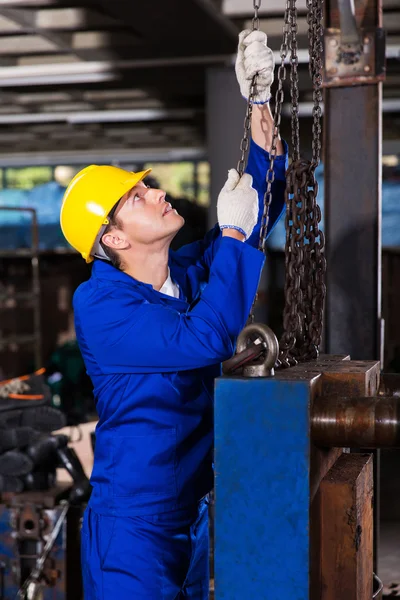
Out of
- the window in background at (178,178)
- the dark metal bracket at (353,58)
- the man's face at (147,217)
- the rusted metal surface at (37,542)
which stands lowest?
the rusted metal surface at (37,542)

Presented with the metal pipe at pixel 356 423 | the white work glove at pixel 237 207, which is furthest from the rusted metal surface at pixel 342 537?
the white work glove at pixel 237 207

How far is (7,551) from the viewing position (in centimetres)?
402

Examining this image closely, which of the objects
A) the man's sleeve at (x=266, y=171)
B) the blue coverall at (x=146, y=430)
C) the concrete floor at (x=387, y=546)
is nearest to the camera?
→ the blue coverall at (x=146, y=430)

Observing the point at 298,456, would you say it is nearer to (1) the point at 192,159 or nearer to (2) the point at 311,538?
(2) the point at 311,538

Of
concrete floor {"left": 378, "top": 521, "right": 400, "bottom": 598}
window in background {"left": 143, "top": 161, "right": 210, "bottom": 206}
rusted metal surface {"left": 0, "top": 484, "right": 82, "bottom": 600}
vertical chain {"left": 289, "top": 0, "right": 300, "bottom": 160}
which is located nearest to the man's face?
vertical chain {"left": 289, "top": 0, "right": 300, "bottom": 160}

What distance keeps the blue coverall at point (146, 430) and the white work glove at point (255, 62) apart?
0.55 meters

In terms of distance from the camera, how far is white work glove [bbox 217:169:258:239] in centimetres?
211

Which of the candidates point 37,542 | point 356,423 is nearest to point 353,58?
point 356,423

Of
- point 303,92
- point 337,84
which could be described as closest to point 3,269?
point 303,92

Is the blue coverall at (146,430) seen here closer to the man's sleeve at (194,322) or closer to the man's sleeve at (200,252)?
the man's sleeve at (194,322)

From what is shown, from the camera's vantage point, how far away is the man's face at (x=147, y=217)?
230 cm

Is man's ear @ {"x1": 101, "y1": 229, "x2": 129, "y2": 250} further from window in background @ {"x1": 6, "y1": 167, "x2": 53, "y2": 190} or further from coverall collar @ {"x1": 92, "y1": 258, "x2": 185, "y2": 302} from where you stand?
window in background @ {"x1": 6, "y1": 167, "x2": 53, "y2": 190}

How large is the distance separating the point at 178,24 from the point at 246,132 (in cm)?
424

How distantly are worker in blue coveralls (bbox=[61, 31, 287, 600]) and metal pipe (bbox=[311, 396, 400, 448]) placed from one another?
53 cm
